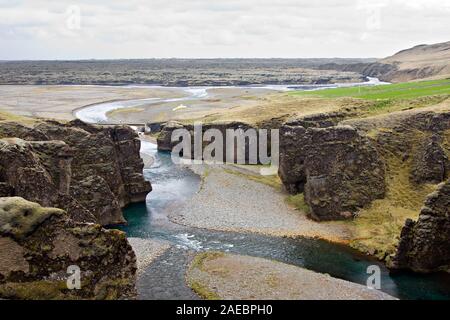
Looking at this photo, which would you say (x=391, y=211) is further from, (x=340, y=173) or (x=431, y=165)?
(x=431, y=165)

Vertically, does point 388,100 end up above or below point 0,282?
above

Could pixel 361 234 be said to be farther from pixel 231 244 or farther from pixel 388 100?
pixel 388 100

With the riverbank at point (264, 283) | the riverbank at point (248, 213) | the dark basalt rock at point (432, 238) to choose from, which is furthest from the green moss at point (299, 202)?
the dark basalt rock at point (432, 238)

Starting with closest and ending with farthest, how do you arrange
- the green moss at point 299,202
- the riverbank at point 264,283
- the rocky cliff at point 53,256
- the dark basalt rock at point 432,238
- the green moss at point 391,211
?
the rocky cliff at point 53,256
the riverbank at point 264,283
the dark basalt rock at point 432,238
the green moss at point 391,211
the green moss at point 299,202

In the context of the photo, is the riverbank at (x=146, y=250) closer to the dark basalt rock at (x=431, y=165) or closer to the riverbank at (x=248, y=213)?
the riverbank at (x=248, y=213)

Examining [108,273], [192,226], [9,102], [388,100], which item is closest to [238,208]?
[192,226]

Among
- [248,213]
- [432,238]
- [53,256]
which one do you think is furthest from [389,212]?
[53,256]
